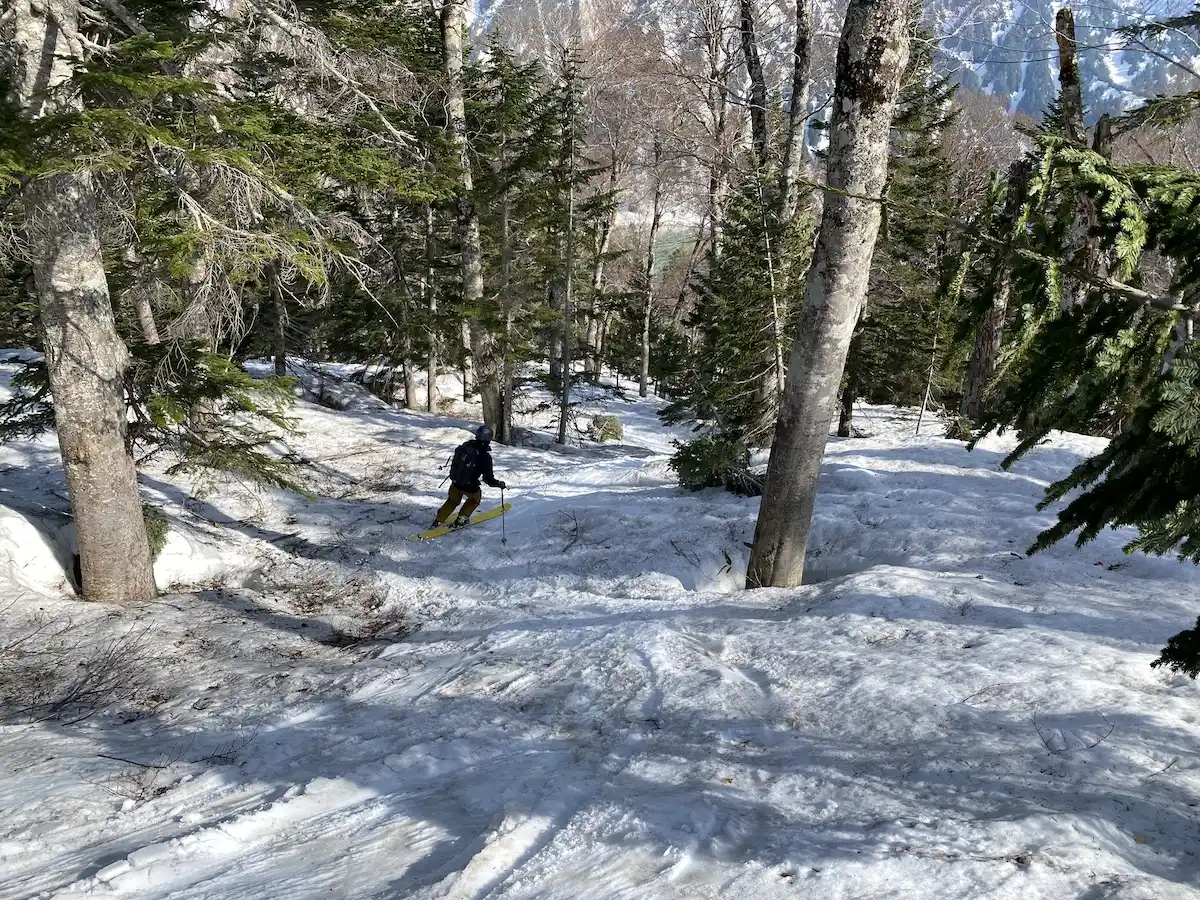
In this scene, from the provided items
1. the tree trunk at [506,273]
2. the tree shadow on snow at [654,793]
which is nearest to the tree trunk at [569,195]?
the tree trunk at [506,273]

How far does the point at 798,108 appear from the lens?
38.3ft

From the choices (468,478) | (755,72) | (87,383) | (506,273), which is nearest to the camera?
(87,383)

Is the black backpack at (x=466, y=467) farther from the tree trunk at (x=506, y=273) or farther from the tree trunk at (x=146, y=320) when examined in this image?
the tree trunk at (x=146, y=320)

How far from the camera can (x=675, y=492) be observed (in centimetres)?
1125

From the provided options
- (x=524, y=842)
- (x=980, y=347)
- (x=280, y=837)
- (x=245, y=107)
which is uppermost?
(x=245, y=107)

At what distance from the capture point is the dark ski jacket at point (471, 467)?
1076cm

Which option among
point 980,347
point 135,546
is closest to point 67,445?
point 135,546

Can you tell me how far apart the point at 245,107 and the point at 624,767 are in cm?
725

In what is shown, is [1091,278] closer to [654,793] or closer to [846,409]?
[654,793]

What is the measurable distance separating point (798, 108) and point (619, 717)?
1077cm

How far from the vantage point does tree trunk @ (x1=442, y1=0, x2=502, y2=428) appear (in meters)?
14.4

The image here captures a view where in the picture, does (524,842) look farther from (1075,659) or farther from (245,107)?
(245,107)

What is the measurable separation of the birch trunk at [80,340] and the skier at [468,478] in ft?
13.3

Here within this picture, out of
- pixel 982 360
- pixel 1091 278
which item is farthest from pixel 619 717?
pixel 982 360
